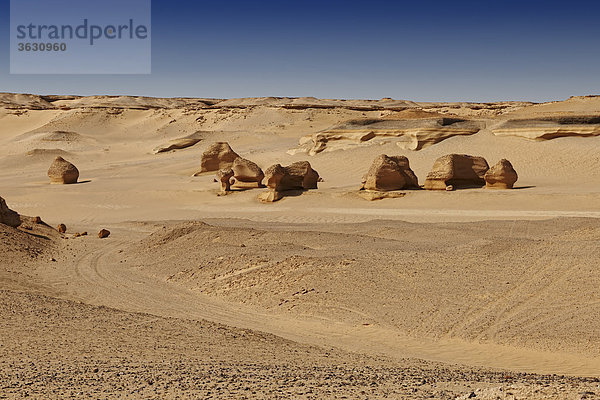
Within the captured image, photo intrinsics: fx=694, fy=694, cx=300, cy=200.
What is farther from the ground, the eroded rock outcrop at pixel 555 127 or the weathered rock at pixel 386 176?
the eroded rock outcrop at pixel 555 127

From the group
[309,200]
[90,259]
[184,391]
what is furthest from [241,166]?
[184,391]

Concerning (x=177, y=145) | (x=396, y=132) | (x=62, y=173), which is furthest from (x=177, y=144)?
(x=396, y=132)

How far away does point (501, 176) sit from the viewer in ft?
79.8

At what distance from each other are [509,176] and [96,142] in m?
42.5

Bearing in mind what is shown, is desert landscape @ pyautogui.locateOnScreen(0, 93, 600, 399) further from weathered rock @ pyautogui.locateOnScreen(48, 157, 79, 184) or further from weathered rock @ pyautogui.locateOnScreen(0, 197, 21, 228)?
weathered rock @ pyautogui.locateOnScreen(48, 157, 79, 184)

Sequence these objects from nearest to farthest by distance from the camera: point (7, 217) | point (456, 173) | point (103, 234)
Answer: point (7, 217) < point (103, 234) < point (456, 173)

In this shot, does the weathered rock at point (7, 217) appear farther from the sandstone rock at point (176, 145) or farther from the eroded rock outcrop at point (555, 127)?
the sandstone rock at point (176, 145)

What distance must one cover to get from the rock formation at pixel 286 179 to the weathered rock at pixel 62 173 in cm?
1196

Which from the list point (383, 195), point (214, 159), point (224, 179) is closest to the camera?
point (383, 195)

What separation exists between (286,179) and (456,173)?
20.4 ft

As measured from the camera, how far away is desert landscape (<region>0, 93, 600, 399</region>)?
6.61 meters

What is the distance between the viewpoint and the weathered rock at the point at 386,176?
24.4 meters

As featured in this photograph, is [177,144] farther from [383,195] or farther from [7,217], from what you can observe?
[7,217]

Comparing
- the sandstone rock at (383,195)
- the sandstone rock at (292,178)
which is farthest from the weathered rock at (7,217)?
the sandstone rock at (383,195)
